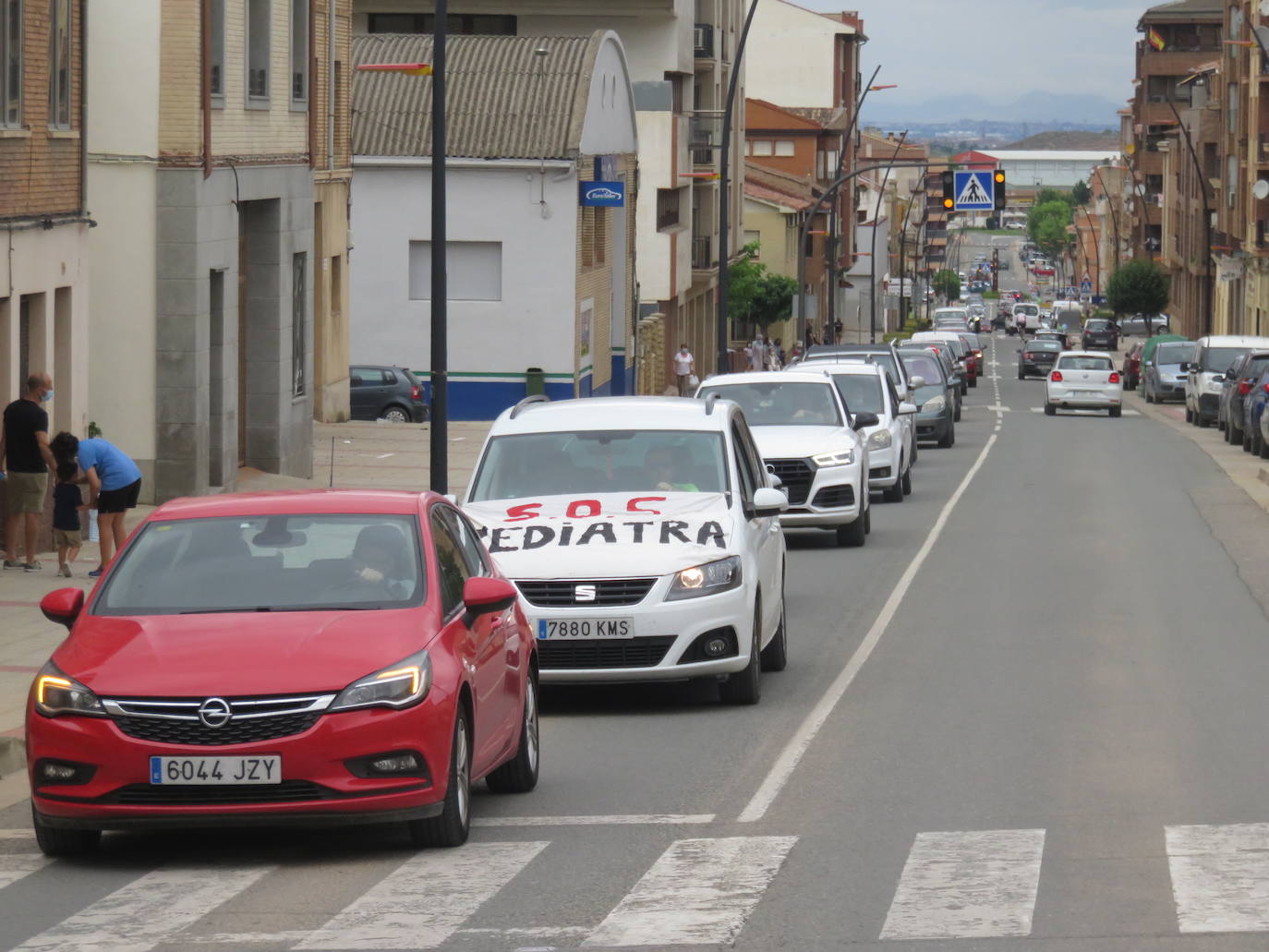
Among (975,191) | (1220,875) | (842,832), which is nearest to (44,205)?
(842,832)

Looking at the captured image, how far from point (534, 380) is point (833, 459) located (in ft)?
73.1

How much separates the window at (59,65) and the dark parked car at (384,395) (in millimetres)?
20443

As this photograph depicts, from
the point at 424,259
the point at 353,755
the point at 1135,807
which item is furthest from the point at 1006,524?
the point at 424,259

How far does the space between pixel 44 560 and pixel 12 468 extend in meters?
1.30

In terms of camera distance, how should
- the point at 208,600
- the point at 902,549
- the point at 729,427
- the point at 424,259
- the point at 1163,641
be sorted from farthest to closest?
1. the point at 424,259
2. the point at 902,549
3. the point at 1163,641
4. the point at 729,427
5. the point at 208,600

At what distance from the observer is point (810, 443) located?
72.1 ft

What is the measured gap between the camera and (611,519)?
12.7 meters

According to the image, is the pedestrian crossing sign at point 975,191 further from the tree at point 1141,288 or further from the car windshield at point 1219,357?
the tree at point 1141,288

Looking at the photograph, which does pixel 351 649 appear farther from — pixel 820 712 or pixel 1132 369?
pixel 1132 369

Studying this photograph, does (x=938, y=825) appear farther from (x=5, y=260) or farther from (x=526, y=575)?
(x=5, y=260)

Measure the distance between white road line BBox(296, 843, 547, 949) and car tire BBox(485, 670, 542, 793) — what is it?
1138mm

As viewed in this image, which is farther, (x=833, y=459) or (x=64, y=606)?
(x=833, y=459)

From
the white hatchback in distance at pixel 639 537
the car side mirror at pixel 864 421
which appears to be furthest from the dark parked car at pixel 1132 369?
the white hatchback in distance at pixel 639 537

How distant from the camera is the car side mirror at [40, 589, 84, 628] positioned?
9.00 m
